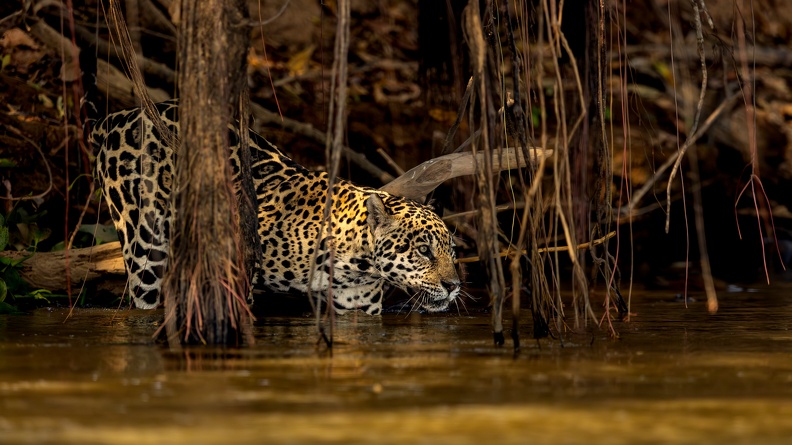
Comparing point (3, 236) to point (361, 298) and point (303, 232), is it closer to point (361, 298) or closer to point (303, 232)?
point (303, 232)

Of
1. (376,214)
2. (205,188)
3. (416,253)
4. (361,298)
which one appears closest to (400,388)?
(205,188)

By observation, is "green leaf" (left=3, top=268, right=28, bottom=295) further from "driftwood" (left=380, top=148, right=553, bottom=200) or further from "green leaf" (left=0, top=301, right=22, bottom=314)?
"driftwood" (left=380, top=148, right=553, bottom=200)

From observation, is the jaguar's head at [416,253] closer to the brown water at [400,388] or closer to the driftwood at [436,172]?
the driftwood at [436,172]

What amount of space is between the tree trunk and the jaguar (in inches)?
92.1

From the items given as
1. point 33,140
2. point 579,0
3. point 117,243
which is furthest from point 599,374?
point 33,140

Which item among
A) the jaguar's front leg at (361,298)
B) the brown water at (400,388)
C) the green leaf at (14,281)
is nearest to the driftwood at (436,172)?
the jaguar's front leg at (361,298)

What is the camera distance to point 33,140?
10.4m

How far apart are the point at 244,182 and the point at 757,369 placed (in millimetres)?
2367

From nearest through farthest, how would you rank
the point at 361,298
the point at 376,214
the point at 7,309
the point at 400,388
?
1. the point at 400,388
2. the point at 7,309
3. the point at 376,214
4. the point at 361,298

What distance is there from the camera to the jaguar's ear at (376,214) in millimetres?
7762

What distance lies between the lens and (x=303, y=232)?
26.2ft

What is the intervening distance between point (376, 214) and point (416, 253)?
342 mm

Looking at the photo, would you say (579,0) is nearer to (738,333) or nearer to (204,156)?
(738,333)

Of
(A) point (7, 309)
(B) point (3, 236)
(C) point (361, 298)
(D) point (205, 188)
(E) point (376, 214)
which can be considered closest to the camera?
(D) point (205, 188)
